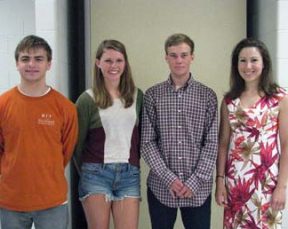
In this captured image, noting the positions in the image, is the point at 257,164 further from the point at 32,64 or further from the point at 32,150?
the point at 32,64

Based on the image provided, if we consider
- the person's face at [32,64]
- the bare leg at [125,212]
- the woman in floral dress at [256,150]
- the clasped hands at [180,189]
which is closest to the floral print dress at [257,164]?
the woman in floral dress at [256,150]

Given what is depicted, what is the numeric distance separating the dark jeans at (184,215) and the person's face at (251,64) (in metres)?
0.67

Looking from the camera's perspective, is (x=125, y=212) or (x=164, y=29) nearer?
(x=125, y=212)

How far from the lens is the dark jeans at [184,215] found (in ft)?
6.79

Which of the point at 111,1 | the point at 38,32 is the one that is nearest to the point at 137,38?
the point at 111,1

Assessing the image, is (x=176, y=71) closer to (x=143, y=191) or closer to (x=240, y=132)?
(x=240, y=132)

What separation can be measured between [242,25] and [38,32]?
1.41 m

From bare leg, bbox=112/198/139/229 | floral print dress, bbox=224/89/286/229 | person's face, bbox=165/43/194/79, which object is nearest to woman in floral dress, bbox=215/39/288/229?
floral print dress, bbox=224/89/286/229

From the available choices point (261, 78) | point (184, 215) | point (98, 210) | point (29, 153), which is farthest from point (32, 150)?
point (261, 78)

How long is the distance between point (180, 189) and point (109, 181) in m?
0.37

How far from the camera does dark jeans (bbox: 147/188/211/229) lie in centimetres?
207

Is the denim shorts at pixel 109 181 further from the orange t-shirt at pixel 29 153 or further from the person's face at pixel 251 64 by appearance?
the person's face at pixel 251 64

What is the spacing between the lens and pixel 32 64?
1923mm

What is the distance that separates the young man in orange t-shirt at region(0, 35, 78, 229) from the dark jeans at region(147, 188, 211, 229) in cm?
47
